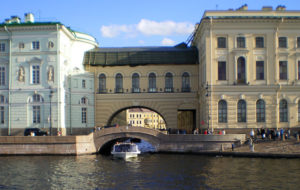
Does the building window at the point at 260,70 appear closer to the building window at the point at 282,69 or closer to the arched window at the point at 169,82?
the building window at the point at 282,69

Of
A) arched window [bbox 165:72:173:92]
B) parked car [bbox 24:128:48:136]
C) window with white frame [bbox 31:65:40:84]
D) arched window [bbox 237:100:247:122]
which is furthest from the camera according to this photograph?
arched window [bbox 165:72:173:92]

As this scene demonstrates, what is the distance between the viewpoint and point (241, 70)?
163 ft

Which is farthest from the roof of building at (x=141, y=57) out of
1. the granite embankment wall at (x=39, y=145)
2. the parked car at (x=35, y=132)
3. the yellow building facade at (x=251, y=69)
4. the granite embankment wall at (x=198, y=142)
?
the granite embankment wall at (x=39, y=145)

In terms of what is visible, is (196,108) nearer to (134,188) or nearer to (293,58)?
(293,58)

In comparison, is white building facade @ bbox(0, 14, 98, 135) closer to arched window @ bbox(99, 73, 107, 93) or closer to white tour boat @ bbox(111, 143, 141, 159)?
arched window @ bbox(99, 73, 107, 93)

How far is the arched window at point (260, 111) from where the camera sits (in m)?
49.3

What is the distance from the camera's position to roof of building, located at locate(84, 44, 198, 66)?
2218 inches

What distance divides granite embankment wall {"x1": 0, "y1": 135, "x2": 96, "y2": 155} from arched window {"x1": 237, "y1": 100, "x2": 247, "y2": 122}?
18.8m

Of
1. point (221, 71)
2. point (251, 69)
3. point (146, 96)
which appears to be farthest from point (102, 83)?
point (251, 69)

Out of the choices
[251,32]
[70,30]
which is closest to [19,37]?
[70,30]

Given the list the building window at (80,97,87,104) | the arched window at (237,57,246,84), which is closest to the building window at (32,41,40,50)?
the building window at (80,97,87,104)

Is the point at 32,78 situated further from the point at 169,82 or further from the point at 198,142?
the point at 198,142

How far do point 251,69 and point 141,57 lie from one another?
15151 millimetres

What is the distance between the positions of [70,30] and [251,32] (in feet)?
75.4
